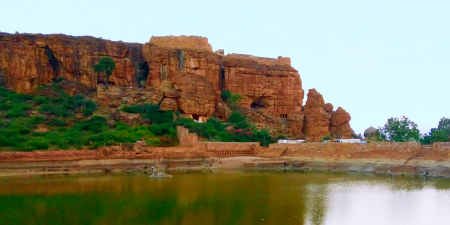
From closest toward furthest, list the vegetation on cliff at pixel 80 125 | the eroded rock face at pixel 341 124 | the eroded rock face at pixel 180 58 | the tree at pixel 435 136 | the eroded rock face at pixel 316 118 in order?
1. the vegetation on cliff at pixel 80 125
2. the tree at pixel 435 136
3. the eroded rock face at pixel 316 118
4. the eroded rock face at pixel 341 124
5. the eroded rock face at pixel 180 58

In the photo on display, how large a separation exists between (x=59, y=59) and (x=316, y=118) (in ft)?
64.7

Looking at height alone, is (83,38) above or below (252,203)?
above

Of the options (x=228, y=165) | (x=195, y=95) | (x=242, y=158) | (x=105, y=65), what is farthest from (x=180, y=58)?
(x=228, y=165)

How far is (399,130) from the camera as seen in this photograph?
45250 mm

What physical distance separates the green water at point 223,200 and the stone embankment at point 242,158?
2.86 meters

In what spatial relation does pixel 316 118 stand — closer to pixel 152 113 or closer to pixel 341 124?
pixel 341 124

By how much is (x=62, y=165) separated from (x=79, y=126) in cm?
694

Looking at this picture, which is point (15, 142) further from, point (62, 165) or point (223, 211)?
point (223, 211)

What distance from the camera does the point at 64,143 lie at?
3253 cm

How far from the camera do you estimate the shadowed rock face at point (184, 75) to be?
42812mm

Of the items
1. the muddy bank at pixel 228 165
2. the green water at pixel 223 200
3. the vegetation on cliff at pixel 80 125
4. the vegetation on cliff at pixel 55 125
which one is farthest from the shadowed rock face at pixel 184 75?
the green water at pixel 223 200

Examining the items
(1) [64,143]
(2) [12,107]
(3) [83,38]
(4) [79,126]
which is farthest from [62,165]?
(3) [83,38]

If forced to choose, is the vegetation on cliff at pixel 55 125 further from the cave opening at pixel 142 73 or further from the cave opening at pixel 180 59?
the cave opening at pixel 180 59

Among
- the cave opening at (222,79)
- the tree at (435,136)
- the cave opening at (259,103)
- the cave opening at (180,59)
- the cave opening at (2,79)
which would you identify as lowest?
the tree at (435,136)
